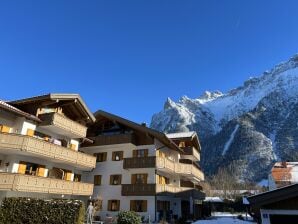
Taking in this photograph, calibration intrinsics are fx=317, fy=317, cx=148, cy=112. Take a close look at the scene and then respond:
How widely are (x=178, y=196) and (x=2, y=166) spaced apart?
21539 millimetres

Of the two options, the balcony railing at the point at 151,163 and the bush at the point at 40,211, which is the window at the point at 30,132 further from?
the balcony railing at the point at 151,163

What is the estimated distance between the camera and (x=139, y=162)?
119 ft

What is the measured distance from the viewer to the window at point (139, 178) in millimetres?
36556

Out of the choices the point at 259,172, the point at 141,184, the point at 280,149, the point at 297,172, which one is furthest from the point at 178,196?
the point at 280,149

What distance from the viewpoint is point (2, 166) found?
2608 centimetres

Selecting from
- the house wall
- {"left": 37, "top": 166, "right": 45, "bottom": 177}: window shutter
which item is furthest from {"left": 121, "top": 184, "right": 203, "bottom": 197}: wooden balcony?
{"left": 37, "top": 166, "right": 45, "bottom": 177}: window shutter

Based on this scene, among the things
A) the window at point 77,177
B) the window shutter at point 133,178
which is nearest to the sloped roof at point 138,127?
the window shutter at point 133,178

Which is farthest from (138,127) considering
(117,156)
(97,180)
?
(97,180)

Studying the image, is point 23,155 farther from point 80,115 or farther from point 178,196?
point 178,196

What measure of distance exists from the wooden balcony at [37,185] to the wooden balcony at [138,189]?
4749 millimetres

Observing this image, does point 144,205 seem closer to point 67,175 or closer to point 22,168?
point 67,175

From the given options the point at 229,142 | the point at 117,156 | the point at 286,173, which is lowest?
the point at 286,173

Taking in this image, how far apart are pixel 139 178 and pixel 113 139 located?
5.67 metres

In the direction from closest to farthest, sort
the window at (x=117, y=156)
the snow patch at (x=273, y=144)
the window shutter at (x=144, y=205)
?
1. the window shutter at (x=144, y=205)
2. the window at (x=117, y=156)
3. the snow patch at (x=273, y=144)
